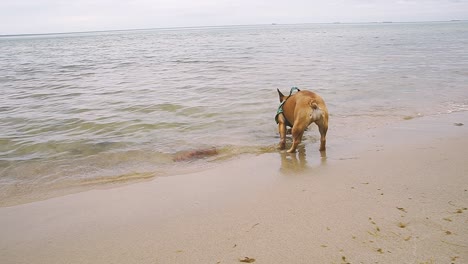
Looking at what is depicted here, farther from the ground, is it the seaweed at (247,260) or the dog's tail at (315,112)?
the dog's tail at (315,112)

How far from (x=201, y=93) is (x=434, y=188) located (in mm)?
8906

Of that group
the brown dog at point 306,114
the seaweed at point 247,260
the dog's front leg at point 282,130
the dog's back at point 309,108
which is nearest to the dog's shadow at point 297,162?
the brown dog at point 306,114

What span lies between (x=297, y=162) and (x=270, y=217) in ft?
6.41

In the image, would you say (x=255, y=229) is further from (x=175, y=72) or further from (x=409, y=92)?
(x=175, y=72)

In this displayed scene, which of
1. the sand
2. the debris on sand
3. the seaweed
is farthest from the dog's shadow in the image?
the seaweed

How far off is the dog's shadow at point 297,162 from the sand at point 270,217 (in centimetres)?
3

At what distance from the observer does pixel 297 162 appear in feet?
17.0

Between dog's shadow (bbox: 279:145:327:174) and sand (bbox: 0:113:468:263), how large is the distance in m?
0.03

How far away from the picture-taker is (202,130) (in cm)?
752

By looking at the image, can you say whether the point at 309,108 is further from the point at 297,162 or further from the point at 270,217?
the point at 270,217

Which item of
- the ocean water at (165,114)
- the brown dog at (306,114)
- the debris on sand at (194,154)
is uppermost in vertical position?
the brown dog at (306,114)

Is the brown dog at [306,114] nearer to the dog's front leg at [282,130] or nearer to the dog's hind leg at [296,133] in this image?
the dog's hind leg at [296,133]

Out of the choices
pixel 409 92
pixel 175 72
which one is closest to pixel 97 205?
pixel 409 92

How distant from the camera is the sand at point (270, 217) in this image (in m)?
2.80
